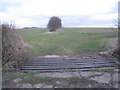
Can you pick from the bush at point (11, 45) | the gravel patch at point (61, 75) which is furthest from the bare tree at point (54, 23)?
the gravel patch at point (61, 75)

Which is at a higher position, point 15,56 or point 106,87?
point 15,56

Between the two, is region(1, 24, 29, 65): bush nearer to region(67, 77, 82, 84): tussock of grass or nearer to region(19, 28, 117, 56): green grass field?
region(19, 28, 117, 56): green grass field

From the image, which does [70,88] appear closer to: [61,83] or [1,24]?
[61,83]

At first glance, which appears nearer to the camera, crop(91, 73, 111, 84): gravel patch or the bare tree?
crop(91, 73, 111, 84): gravel patch

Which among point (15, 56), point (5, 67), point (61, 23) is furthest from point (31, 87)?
point (61, 23)

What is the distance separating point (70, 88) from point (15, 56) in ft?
7.77

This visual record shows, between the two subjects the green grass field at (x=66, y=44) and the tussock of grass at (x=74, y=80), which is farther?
the green grass field at (x=66, y=44)

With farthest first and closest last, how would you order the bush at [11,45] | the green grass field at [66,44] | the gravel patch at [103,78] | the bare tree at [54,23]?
the bare tree at [54,23] < the green grass field at [66,44] < the bush at [11,45] < the gravel patch at [103,78]

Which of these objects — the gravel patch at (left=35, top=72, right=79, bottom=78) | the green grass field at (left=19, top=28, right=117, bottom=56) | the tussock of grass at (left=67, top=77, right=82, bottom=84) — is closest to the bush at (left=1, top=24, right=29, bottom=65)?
the green grass field at (left=19, top=28, right=117, bottom=56)

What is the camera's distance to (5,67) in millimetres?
3662

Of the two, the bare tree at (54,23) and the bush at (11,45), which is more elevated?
the bare tree at (54,23)

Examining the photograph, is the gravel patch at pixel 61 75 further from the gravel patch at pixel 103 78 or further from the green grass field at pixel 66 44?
the green grass field at pixel 66 44

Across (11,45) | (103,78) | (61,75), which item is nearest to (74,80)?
(61,75)

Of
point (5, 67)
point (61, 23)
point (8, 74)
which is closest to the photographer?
point (8, 74)
